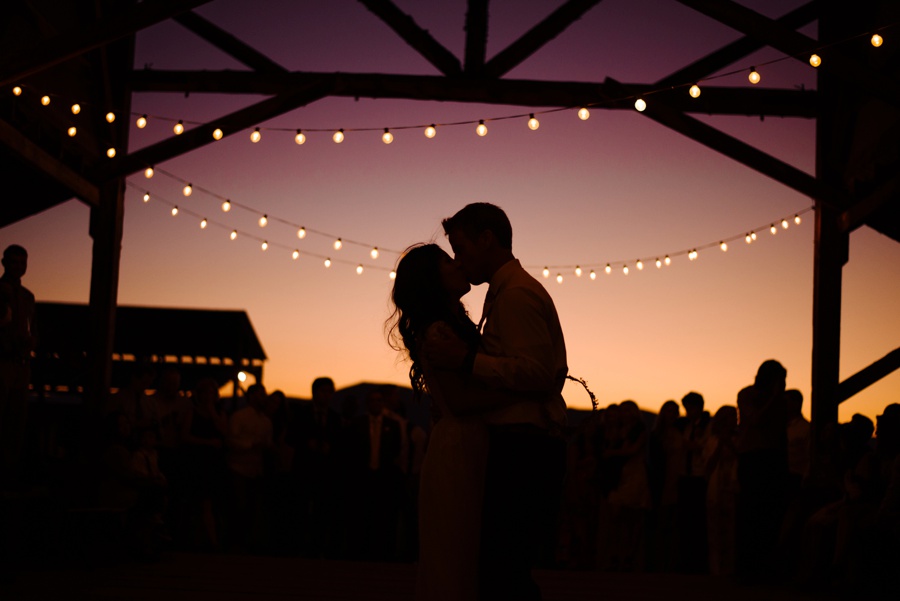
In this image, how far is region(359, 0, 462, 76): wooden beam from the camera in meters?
8.21

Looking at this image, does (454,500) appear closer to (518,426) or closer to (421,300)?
(518,426)

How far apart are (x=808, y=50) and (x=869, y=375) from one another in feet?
10.9

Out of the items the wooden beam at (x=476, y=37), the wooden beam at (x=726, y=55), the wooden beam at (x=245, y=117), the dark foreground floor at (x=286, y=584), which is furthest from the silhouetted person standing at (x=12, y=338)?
the wooden beam at (x=726, y=55)

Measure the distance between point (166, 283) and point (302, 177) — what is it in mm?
1941

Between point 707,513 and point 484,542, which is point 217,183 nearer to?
point 707,513

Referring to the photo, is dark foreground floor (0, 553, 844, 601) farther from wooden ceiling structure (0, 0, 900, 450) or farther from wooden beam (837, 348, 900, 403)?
wooden ceiling structure (0, 0, 900, 450)

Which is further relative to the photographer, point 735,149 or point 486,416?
point 735,149

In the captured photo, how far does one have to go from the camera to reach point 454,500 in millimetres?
2518

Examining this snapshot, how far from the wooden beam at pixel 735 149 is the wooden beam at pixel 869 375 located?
132 cm

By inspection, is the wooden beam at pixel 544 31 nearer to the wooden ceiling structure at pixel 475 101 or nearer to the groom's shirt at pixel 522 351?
the wooden ceiling structure at pixel 475 101

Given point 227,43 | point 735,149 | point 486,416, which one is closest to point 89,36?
point 227,43

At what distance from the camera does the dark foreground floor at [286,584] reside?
16.8 ft

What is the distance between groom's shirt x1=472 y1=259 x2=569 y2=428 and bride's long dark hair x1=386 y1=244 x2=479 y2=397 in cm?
8

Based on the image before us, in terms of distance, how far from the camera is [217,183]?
34.3ft
